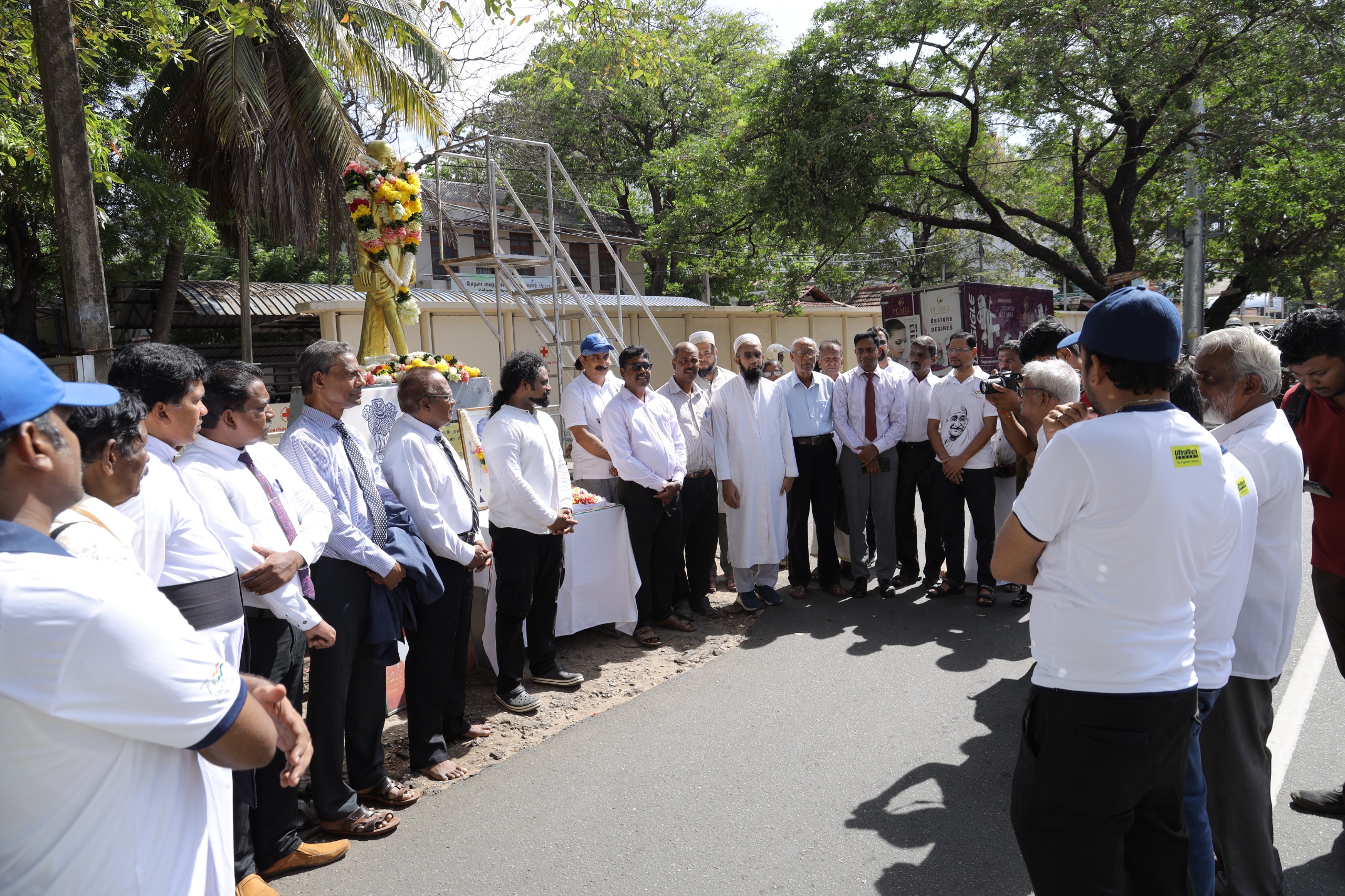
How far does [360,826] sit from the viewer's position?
3512 mm

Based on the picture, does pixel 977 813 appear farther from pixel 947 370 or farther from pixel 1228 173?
pixel 1228 173

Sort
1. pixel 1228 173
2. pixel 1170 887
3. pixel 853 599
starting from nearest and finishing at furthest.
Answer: pixel 1170 887 < pixel 853 599 < pixel 1228 173

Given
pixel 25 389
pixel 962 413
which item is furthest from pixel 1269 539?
pixel 962 413

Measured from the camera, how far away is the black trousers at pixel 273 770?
10.4 ft

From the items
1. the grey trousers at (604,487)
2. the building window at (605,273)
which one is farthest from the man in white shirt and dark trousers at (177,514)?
the building window at (605,273)

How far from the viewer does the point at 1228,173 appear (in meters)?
12.7

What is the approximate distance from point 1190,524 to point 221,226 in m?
14.8

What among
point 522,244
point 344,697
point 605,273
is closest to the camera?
point 344,697

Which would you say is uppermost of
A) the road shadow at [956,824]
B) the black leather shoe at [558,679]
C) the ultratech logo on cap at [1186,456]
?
the ultratech logo on cap at [1186,456]

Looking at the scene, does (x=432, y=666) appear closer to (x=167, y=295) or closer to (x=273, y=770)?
(x=273, y=770)

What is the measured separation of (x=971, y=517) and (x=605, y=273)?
25.9 meters

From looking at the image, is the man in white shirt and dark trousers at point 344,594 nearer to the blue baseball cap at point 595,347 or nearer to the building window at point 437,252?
the blue baseball cap at point 595,347

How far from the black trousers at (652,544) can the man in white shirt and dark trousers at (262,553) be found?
284cm

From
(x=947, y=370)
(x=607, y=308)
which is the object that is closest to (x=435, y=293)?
(x=607, y=308)
